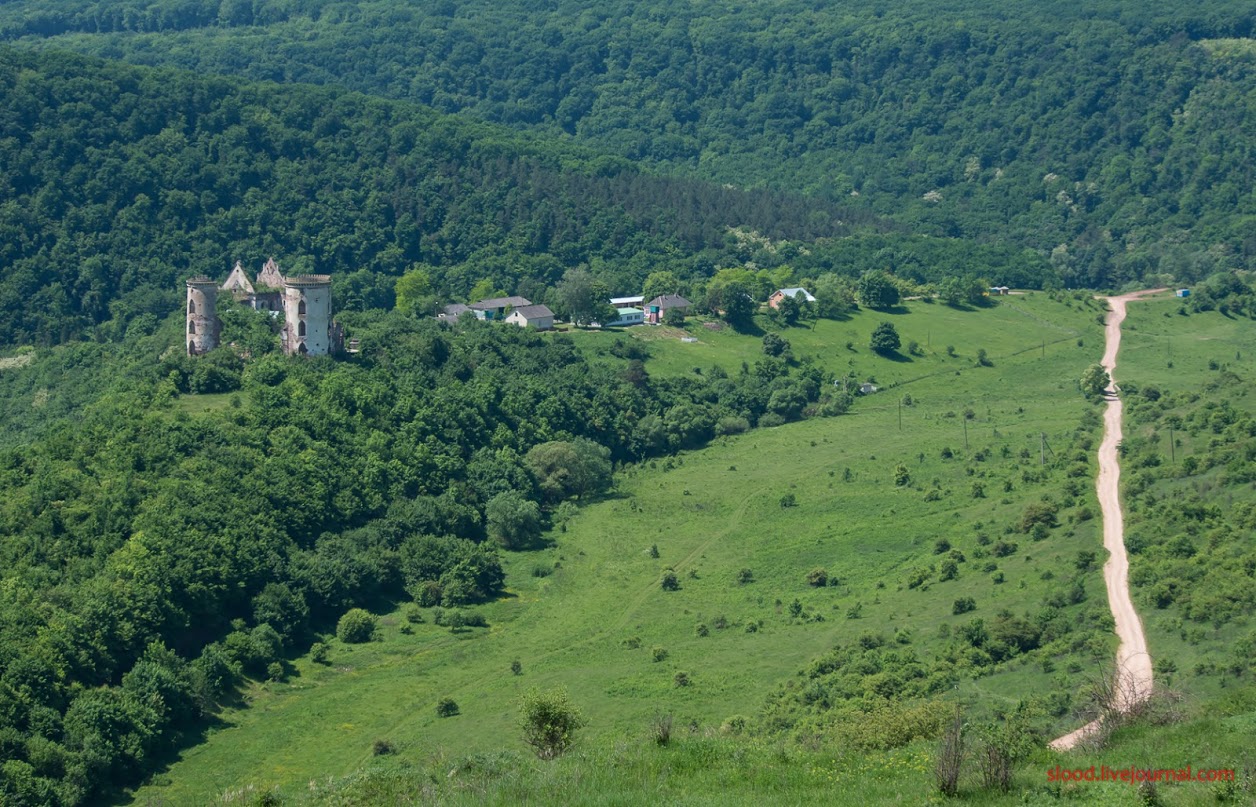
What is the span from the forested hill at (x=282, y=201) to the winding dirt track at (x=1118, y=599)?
58.8 m

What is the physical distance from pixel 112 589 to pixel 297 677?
850 cm

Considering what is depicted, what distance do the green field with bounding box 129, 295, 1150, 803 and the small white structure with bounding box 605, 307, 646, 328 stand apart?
11.3 metres

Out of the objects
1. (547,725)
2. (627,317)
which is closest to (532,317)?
(627,317)

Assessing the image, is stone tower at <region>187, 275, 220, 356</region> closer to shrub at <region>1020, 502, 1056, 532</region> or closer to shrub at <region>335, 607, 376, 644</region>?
shrub at <region>335, 607, 376, 644</region>

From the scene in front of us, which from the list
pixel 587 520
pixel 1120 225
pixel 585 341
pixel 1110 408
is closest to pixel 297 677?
pixel 587 520

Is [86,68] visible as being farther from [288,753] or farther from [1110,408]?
[288,753]

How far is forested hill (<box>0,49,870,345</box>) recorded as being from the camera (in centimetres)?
12888

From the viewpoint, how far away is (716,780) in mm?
39000

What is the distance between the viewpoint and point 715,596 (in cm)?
7800

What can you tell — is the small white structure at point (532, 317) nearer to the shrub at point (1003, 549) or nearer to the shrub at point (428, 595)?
the shrub at point (428, 595)

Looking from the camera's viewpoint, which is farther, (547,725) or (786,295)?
(786,295)

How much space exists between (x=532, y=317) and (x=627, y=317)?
10.1 meters

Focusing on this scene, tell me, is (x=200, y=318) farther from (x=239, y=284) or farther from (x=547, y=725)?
(x=547, y=725)

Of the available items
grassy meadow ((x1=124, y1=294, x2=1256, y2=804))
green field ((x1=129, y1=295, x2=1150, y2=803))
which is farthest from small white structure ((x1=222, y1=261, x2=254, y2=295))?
green field ((x1=129, y1=295, x2=1150, y2=803))
